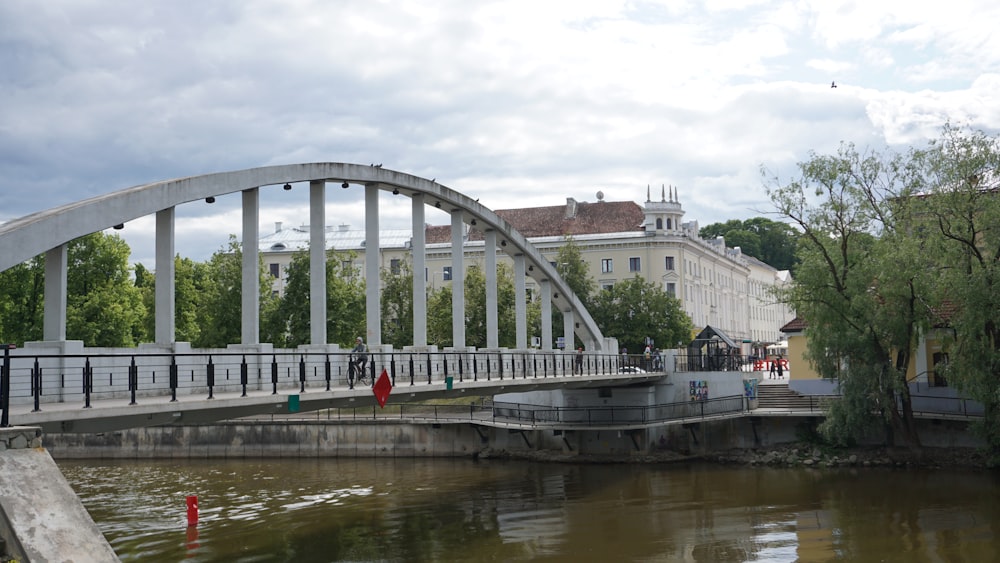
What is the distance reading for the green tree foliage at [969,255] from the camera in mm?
30766

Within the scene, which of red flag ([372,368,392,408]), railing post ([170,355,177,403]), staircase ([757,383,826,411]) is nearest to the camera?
railing post ([170,355,177,403])

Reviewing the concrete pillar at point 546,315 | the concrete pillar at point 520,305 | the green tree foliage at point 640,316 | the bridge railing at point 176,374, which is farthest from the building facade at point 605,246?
the bridge railing at point 176,374

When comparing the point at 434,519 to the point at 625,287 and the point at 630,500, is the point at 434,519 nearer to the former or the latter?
the point at 630,500

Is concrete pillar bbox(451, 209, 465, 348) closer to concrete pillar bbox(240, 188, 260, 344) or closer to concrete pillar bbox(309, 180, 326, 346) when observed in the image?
concrete pillar bbox(309, 180, 326, 346)

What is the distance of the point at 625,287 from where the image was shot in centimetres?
6116

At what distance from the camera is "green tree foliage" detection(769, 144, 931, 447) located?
33.9 metres

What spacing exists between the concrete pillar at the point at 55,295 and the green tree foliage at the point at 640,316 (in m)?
45.8

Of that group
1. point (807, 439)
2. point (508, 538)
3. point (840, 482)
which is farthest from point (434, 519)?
point (807, 439)

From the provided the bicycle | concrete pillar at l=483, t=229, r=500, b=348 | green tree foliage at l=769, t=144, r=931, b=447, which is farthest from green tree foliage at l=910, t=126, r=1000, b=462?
the bicycle

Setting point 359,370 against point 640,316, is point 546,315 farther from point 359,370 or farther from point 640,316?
point 359,370

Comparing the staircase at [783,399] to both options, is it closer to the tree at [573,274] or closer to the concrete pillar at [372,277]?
the tree at [573,274]

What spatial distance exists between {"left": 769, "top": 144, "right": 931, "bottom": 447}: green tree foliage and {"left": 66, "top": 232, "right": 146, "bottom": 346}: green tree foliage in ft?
91.6

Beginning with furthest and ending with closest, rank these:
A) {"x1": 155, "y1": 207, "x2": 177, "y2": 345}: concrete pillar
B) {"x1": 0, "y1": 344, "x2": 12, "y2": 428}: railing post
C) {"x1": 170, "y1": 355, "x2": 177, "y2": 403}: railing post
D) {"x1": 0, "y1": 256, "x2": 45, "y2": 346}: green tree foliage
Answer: {"x1": 0, "y1": 256, "x2": 45, "y2": 346}: green tree foliage, {"x1": 155, "y1": 207, "x2": 177, "y2": 345}: concrete pillar, {"x1": 170, "y1": 355, "x2": 177, "y2": 403}: railing post, {"x1": 0, "y1": 344, "x2": 12, "y2": 428}: railing post

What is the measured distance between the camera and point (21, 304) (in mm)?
40562
